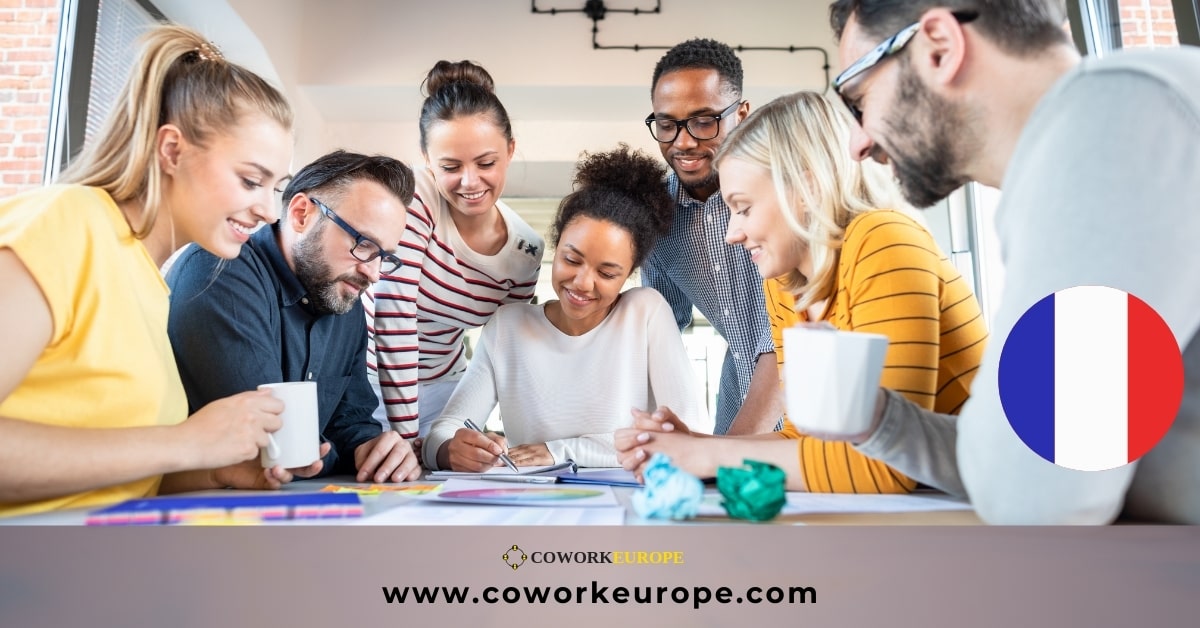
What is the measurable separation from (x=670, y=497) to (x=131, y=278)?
534 millimetres

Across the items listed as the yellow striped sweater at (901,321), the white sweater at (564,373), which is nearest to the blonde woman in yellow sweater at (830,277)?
the yellow striped sweater at (901,321)

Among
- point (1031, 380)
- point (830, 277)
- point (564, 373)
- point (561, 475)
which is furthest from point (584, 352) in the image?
point (1031, 380)

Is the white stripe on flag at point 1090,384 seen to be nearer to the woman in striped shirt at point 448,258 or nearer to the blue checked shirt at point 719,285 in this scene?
the blue checked shirt at point 719,285

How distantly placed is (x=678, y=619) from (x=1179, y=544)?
1.28 feet

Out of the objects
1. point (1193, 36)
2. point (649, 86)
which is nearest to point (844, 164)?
point (649, 86)

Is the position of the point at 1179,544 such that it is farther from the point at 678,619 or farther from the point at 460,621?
the point at 460,621

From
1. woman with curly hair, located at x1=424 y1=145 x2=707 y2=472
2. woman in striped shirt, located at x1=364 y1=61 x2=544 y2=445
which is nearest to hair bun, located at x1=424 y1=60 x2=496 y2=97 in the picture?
woman in striped shirt, located at x1=364 y1=61 x2=544 y2=445

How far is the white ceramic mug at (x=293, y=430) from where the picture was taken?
727mm

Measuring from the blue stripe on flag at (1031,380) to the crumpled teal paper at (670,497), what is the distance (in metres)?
0.25

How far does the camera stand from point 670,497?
621 millimetres

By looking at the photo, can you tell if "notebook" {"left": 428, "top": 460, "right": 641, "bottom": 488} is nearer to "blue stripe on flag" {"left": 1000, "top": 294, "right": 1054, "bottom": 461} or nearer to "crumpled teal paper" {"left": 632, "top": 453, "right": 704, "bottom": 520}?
"crumpled teal paper" {"left": 632, "top": 453, "right": 704, "bottom": 520}

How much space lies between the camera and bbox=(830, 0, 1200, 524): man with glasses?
51cm

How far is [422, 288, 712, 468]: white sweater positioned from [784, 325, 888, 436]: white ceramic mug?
480 mm

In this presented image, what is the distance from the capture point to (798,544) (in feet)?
1.96
